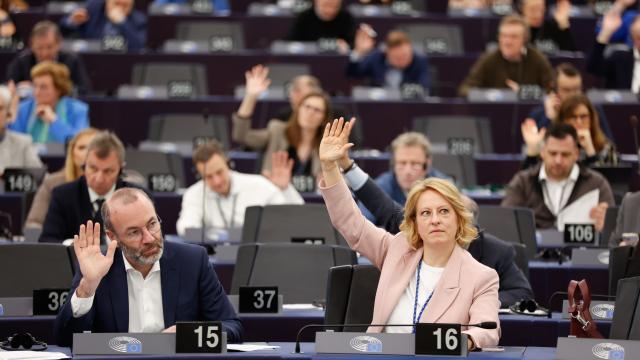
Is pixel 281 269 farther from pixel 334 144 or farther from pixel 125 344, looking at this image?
A: pixel 125 344

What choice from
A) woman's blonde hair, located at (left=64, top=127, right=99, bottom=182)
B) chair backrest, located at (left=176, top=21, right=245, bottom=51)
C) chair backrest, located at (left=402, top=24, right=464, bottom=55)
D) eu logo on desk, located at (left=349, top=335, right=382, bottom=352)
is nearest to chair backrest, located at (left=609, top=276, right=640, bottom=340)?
eu logo on desk, located at (left=349, top=335, right=382, bottom=352)

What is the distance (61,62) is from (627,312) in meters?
6.83

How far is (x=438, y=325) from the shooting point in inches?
177

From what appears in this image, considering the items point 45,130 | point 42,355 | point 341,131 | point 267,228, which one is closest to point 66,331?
point 42,355

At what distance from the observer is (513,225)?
23.4ft

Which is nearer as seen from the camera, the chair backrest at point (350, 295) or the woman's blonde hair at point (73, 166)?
the chair backrest at point (350, 295)

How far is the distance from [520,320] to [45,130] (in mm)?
5031

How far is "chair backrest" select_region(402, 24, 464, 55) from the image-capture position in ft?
38.4

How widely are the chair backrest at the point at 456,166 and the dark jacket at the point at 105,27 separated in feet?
11.2

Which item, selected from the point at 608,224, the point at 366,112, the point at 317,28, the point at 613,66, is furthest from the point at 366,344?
the point at 317,28

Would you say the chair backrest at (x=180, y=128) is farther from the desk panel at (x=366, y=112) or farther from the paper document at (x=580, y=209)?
the paper document at (x=580, y=209)

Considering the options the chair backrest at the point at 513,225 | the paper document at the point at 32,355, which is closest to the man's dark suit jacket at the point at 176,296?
the paper document at the point at 32,355

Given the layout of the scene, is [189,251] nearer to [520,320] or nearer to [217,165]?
[520,320]

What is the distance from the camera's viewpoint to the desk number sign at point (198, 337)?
4.58 m
